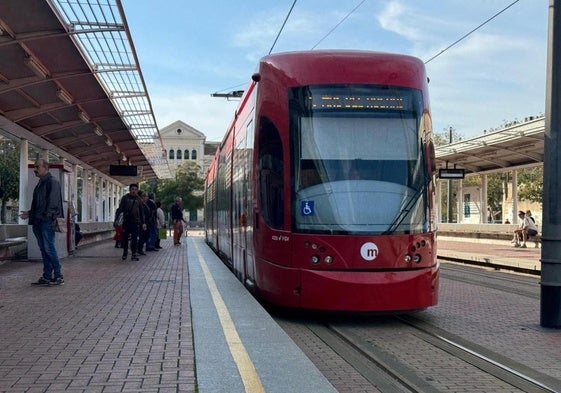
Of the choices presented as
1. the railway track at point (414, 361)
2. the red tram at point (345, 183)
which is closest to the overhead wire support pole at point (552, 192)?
the red tram at point (345, 183)

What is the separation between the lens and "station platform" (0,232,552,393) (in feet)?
14.9

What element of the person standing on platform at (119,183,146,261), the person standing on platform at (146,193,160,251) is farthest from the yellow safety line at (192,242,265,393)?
the person standing on platform at (146,193,160,251)

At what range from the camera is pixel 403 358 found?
6391 mm

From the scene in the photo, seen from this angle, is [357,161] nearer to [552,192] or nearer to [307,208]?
[307,208]

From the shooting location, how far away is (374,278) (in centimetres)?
784

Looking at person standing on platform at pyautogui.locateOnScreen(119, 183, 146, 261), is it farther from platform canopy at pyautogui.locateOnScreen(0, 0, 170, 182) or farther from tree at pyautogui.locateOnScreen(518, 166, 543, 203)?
tree at pyautogui.locateOnScreen(518, 166, 543, 203)

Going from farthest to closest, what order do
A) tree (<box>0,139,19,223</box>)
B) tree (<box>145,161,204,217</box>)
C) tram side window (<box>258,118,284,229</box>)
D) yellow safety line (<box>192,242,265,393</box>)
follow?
tree (<box>145,161,204,217</box>) < tree (<box>0,139,19,223</box>) < tram side window (<box>258,118,284,229</box>) < yellow safety line (<box>192,242,265,393</box>)

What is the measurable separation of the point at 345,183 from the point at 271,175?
100 centimetres

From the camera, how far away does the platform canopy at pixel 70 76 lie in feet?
37.3

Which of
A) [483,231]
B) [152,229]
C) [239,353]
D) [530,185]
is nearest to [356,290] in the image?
[239,353]

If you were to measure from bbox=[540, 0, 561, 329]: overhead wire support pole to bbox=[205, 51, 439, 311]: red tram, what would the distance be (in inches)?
54.5

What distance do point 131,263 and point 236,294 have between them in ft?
23.1

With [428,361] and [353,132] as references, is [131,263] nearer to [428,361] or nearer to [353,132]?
[353,132]

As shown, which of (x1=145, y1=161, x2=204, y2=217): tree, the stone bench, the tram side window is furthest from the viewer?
(x1=145, y1=161, x2=204, y2=217): tree
